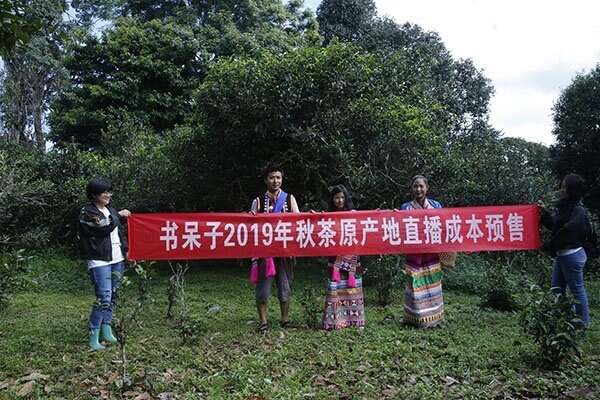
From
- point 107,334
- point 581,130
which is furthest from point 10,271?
point 581,130

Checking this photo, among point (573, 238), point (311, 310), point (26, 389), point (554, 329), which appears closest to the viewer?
point (26, 389)

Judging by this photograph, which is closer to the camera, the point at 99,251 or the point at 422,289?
the point at 99,251

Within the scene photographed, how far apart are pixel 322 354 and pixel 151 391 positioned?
5.07ft

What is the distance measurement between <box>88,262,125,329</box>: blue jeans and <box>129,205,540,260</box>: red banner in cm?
63

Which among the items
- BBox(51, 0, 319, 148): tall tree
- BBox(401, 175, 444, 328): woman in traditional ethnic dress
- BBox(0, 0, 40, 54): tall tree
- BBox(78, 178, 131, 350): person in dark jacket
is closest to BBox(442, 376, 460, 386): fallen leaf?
BBox(401, 175, 444, 328): woman in traditional ethnic dress

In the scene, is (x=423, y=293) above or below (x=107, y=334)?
above

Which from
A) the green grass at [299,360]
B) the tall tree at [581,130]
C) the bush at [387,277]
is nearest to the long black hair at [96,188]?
the green grass at [299,360]

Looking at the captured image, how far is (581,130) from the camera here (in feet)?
54.6

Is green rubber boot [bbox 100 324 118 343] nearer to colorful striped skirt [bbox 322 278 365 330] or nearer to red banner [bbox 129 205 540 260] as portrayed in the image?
red banner [bbox 129 205 540 260]

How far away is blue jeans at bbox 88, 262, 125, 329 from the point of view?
4.90 metres

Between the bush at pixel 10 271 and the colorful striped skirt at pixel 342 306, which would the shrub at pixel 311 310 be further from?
the bush at pixel 10 271

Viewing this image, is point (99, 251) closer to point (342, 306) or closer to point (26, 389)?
point (26, 389)

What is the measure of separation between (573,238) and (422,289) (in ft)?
5.02

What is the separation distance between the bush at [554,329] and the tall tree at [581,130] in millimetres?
13495
